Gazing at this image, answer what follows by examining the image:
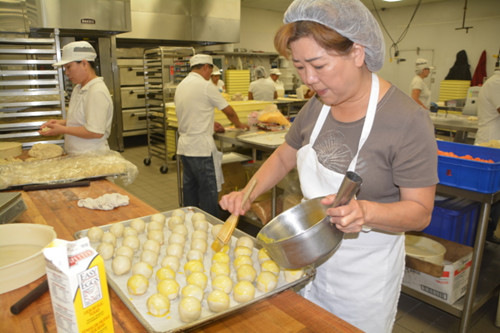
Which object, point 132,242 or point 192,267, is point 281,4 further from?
point 192,267

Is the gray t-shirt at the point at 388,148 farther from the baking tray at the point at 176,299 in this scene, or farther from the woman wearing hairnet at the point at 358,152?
the baking tray at the point at 176,299

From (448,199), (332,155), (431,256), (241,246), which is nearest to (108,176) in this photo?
(241,246)

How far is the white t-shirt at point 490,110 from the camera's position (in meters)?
3.71

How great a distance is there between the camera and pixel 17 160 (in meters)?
2.53

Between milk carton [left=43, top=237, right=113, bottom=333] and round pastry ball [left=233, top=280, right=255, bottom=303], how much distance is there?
Result: 16.2 inches

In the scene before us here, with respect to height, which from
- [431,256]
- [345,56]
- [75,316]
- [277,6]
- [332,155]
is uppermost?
[277,6]

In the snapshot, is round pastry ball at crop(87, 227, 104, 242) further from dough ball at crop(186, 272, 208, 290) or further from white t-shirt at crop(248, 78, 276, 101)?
white t-shirt at crop(248, 78, 276, 101)

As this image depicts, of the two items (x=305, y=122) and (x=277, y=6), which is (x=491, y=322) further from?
(x=277, y=6)

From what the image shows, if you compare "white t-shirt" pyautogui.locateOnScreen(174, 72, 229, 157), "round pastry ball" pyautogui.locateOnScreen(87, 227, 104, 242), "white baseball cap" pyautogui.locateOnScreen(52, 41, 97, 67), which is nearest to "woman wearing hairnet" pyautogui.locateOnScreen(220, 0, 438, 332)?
"round pastry ball" pyautogui.locateOnScreen(87, 227, 104, 242)

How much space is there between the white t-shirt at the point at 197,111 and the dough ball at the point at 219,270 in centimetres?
233

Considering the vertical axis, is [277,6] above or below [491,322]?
above

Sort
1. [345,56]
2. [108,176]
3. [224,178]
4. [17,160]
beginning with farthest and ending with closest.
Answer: [224,178], [17,160], [108,176], [345,56]

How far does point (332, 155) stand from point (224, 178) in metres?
2.77

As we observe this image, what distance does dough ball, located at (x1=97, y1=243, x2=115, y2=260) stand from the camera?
4.10 ft
